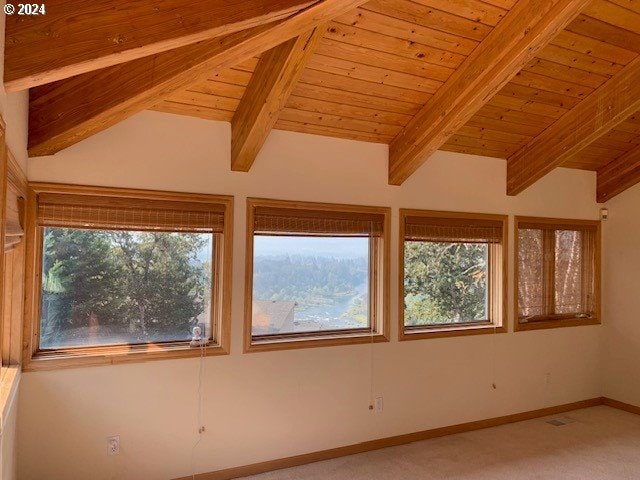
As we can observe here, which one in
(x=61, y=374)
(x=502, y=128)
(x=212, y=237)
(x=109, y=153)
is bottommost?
(x=61, y=374)

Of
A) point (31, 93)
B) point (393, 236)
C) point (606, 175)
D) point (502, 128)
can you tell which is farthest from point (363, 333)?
point (606, 175)

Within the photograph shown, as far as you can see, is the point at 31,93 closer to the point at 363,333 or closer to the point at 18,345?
the point at 18,345

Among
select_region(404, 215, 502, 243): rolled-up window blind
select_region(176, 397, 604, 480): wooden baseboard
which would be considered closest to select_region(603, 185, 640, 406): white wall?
select_region(176, 397, 604, 480): wooden baseboard

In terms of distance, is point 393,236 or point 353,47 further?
point 393,236

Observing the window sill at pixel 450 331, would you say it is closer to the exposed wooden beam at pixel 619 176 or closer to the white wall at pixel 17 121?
the exposed wooden beam at pixel 619 176

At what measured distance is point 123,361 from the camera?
116 inches

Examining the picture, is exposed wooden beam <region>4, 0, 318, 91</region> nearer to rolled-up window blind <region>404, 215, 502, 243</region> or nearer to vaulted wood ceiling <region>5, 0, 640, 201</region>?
vaulted wood ceiling <region>5, 0, 640, 201</region>

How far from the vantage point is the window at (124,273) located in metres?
2.80

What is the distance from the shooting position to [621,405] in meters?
4.84

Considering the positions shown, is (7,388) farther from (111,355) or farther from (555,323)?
(555,323)

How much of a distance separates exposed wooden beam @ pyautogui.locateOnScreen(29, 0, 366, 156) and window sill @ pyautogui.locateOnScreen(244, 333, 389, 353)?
172cm

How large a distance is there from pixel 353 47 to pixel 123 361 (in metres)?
2.33

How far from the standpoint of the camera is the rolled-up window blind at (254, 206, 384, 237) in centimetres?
340

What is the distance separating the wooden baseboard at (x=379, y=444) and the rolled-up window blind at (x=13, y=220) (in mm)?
1842
